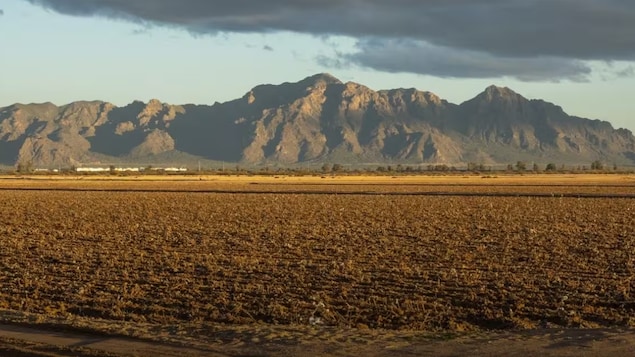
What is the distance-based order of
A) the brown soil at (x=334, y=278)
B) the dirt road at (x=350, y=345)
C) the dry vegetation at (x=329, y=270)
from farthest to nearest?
the dry vegetation at (x=329, y=270) < the brown soil at (x=334, y=278) < the dirt road at (x=350, y=345)

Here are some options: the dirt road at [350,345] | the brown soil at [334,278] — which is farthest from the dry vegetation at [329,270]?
the dirt road at [350,345]

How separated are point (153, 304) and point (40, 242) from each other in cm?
1296

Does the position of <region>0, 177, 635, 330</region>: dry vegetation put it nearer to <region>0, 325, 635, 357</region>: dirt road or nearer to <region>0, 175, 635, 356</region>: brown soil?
<region>0, 175, 635, 356</region>: brown soil

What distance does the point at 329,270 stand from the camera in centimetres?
2098

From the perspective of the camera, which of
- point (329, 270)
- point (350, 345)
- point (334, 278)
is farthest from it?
point (329, 270)

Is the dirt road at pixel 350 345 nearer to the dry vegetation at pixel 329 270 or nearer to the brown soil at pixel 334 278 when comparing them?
the brown soil at pixel 334 278

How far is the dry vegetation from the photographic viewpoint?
51.3 feet

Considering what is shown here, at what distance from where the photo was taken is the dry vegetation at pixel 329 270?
51.3ft

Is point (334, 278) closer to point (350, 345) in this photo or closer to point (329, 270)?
point (329, 270)

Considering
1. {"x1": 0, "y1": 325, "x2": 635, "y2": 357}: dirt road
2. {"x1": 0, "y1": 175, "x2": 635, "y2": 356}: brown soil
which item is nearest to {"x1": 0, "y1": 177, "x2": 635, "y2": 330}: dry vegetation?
{"x1": 0, "y1": 175, "x2": 635, "y2": 356}: brown soil

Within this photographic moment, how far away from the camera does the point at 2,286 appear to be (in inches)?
741

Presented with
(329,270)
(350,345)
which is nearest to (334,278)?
(329,270)

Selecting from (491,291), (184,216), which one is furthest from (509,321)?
(184,216)

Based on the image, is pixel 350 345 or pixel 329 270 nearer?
pixel 350 345
